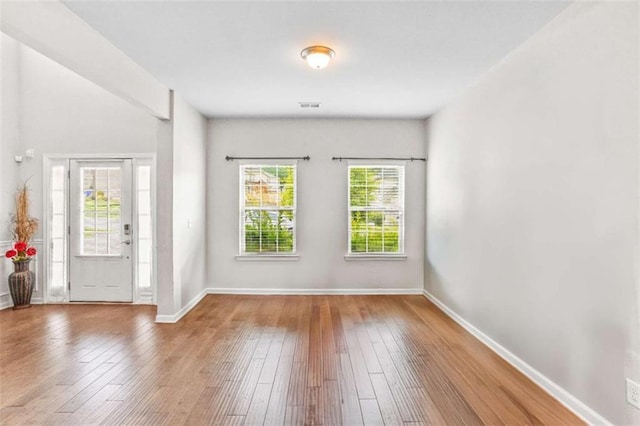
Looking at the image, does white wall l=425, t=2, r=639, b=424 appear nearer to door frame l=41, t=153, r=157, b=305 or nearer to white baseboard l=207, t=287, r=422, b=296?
white baseboard l=207, t=287, r=422, b=296

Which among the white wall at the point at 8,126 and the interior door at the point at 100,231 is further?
the interior door at the point at 100,231

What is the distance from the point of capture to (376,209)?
5367mm

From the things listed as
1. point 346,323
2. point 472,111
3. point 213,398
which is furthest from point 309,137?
point 213,398

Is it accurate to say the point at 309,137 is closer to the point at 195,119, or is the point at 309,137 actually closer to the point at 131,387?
the point at 195,119

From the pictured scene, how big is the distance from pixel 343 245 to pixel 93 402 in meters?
3.63

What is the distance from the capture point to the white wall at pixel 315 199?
528 centimetres

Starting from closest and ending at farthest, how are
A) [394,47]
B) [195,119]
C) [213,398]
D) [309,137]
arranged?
1. [213,398]
2. [394,47]
3. [195,119]
4. [309,137]

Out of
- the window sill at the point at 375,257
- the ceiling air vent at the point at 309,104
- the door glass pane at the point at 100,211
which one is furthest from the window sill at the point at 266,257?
the ceiling air vent at the point at 309,104

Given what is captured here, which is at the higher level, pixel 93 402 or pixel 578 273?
pixel 578 273

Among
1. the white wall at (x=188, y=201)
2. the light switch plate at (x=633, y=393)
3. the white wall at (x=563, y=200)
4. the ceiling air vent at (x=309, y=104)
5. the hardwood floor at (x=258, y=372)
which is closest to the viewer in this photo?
the light switch plate at (x=633, y=393)

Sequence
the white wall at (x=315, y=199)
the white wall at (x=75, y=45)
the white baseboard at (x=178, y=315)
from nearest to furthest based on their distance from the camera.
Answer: the white wall at (x=75, y=45) → the white baseboard at (x=178, y=315) → the white wall at (x=315, y=199)

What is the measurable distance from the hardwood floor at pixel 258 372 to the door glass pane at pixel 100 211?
3.09 feet

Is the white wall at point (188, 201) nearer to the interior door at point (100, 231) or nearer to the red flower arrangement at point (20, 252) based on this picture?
the interior door at point (100, 231)

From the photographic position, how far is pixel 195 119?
15.6 feet
